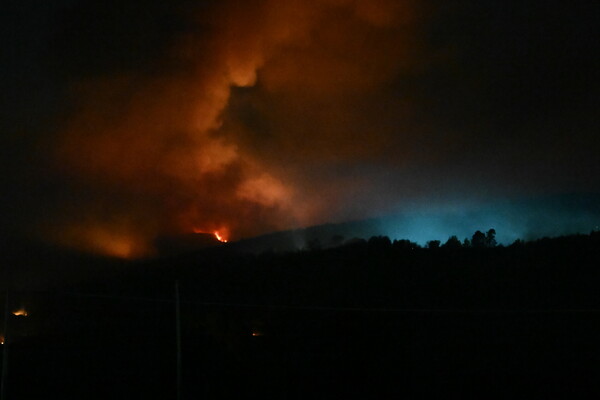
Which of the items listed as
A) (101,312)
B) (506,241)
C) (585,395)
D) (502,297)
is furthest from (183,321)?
(506,241)

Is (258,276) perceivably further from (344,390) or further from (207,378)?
(344,390)

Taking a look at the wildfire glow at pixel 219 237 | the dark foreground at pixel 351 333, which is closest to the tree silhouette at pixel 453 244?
the dark foreground at pixel 351 333

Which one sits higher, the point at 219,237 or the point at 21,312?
the point at 219,237

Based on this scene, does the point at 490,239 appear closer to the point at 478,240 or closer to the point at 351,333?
the point at 478,240

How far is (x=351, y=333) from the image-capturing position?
10.8 meters

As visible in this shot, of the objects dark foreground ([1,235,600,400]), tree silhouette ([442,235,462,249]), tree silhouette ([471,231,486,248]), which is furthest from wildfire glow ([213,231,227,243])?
tree silhouette ([471,231,486,248])

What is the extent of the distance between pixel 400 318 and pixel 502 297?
2.54 m

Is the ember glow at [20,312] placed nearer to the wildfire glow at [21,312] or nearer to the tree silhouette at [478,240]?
the wildfire glow at [21,312]

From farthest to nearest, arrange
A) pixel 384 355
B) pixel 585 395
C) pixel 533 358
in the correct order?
pixel 384 355 → pixel 533 358 → pixel 585 395

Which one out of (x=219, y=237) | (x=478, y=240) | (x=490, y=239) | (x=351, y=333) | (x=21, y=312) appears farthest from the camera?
(x=219, y=237)

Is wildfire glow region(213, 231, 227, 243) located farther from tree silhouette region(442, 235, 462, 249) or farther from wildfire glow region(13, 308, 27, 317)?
tree silhouette region(442, 235, 462, 249)

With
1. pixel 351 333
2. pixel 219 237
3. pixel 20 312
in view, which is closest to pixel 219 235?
pixel 219 237

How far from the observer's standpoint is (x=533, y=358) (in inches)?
348

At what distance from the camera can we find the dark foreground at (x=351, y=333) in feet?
29.1
